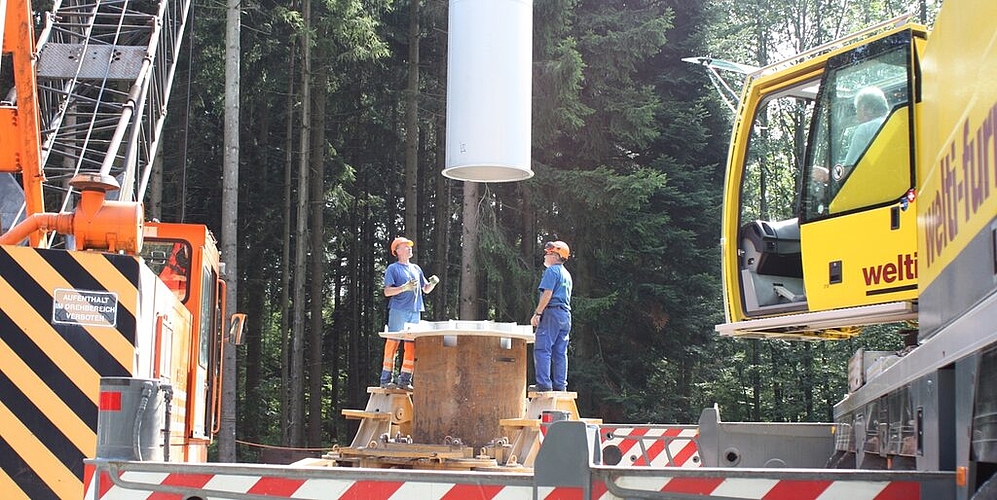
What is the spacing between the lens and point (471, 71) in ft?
34.0

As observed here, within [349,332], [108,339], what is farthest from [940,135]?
[349,332]

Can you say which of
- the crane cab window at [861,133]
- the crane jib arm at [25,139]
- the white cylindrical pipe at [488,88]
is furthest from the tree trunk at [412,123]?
the crane cab window at [861,133]

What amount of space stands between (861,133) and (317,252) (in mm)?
23841

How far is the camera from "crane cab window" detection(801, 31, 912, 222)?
5797 millimetres

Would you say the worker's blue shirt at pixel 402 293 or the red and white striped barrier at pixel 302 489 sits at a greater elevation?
the worker's blue shirt at pixel 402 293

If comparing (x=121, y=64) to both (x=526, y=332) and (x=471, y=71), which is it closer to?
(x=471, y=71)

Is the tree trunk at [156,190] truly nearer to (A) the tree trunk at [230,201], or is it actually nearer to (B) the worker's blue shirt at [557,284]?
(A) the tree trunk at [230,201]

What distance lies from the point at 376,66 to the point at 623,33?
8.23 m

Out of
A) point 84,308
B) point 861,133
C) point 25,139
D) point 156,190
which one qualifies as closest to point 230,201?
point 156,190

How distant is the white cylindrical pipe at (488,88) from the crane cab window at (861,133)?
13.3ft

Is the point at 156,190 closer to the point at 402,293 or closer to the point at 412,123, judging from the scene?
the point at 412,123

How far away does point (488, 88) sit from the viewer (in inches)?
405

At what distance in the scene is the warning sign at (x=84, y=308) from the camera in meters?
6.54

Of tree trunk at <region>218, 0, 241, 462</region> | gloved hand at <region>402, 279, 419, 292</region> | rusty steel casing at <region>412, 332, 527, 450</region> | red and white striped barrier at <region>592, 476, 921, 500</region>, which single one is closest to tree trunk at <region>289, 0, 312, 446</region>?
tree trunk at <region>218, 0, 241, 462</region>
